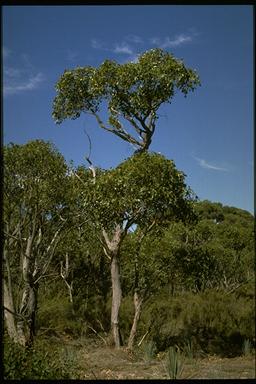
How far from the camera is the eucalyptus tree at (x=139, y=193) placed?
32.5 ft

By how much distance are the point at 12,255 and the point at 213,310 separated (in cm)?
665

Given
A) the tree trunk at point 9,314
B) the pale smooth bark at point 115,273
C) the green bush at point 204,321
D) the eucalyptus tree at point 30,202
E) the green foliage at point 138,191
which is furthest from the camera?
the green bush at point 204,321

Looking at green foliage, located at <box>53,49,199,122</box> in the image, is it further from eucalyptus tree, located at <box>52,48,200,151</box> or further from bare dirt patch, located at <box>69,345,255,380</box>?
bare dirt patch, located at <box>69,345,255,380</box>

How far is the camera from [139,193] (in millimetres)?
9875

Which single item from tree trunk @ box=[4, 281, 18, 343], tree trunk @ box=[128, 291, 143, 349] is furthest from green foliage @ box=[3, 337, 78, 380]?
tree trunk @ box=[128, 291, 143, 349]

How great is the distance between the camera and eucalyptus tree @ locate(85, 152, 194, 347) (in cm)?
990

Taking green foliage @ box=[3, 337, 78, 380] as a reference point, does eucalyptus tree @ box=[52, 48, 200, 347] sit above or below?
above

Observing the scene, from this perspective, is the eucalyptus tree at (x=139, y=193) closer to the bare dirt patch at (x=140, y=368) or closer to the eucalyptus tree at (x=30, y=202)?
the eucalyptus tree at (x=30, y=202)

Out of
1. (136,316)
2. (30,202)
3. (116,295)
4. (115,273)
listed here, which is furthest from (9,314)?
(136,316)

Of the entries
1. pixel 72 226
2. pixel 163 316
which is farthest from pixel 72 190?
pixel 163 316

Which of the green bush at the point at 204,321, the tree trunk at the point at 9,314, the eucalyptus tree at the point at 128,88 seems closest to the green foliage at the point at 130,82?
the eucalyptus tree at the point at 128,88

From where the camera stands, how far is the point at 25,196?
10.5 meters

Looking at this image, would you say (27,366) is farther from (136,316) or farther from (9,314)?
(136,316)

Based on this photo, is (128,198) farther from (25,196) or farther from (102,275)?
(102,275)
